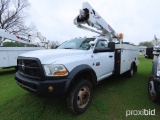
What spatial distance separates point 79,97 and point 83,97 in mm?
160

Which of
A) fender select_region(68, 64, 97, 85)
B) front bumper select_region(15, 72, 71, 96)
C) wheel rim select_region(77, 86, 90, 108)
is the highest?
fender select_region(68, 64, 97, 85)

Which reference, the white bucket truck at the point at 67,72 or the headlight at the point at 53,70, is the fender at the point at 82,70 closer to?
the white bucket truck at the point at 67,72

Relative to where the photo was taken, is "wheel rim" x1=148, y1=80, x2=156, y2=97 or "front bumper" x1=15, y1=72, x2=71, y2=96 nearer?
"front bumper" x1=15, y1=72, x2=71, y2=96

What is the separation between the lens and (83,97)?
10.4 ft

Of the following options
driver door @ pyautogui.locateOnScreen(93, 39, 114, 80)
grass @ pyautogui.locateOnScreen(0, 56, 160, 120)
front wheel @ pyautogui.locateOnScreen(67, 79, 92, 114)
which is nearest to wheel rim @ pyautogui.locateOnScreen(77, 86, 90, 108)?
front wheel @ pyautogui.locateOnScreen(67, 79, 92, 114)

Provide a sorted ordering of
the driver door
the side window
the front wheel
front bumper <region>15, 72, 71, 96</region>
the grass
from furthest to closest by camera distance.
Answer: the side window < the driver door < the grass < the front wheel < front bumper <region>15, 72, 71, 96</region>

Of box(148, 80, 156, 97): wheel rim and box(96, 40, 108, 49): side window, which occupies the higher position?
box(96, 40, 108, 49): side window

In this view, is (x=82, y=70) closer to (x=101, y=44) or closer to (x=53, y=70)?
(x=53, y=70)

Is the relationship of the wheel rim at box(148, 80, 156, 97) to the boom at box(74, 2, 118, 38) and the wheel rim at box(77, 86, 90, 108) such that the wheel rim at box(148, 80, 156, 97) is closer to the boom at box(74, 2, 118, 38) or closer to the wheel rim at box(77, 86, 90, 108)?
the wheel rim at box(77, 86, 90, 108)

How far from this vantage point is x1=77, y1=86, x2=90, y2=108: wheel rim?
3055mm

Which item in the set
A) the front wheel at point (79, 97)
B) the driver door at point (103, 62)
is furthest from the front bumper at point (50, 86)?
the driver door at point (103, 62)

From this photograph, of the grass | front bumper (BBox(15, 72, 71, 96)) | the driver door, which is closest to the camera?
front bumper (BBox(15, 72, 71, 96))

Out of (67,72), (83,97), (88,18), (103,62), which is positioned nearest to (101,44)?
(103,62)

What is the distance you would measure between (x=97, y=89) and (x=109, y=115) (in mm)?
1617
